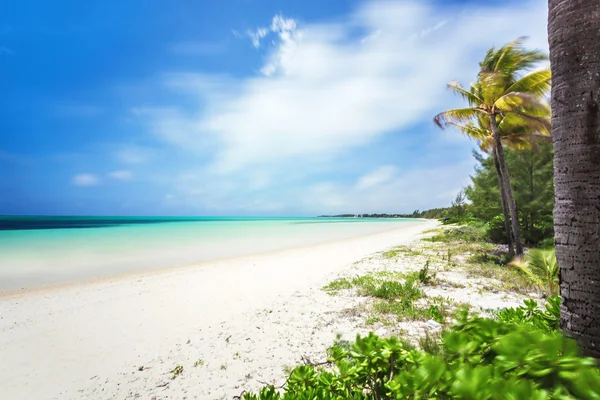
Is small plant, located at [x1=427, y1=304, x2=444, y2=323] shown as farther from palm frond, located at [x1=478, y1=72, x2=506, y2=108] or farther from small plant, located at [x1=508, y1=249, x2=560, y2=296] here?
palm frond, located at [x1=478, y1=72, x2=506, y2=108]

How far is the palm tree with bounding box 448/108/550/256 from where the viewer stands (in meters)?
11.2

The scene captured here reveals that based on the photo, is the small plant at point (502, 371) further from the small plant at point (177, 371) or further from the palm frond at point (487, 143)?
the palm frond at point (487, 143)

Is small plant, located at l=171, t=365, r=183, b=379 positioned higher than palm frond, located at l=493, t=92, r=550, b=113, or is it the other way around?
palm frond, located at l=493, t=92, r=550, b=113

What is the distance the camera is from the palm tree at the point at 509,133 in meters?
11.2

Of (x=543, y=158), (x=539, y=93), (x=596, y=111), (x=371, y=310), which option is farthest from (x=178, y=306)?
(x=543, y=158)

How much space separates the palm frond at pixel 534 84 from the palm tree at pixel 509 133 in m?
0.85

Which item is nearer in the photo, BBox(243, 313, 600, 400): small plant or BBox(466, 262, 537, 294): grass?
BBox(243, 313, 600, 400): small plant

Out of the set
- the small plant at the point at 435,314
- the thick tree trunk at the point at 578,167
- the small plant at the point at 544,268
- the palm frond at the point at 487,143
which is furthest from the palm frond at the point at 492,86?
the thick tree trunk at the point at 578,167

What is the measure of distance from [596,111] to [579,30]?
0.67 metres

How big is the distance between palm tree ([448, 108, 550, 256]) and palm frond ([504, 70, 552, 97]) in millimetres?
849

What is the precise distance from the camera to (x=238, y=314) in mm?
6379

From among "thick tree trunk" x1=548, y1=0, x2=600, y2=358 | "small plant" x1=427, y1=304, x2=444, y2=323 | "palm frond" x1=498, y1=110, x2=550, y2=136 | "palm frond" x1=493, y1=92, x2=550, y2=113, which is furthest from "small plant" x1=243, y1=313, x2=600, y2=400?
"palm frond" x1=498, y1=110, x2=550, y2=136

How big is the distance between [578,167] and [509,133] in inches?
540

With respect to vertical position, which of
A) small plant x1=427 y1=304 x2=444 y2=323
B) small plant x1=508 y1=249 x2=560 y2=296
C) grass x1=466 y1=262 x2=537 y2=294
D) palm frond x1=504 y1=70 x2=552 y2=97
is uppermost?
palm frond x1=504 y1=70 x2=552 y2=97
